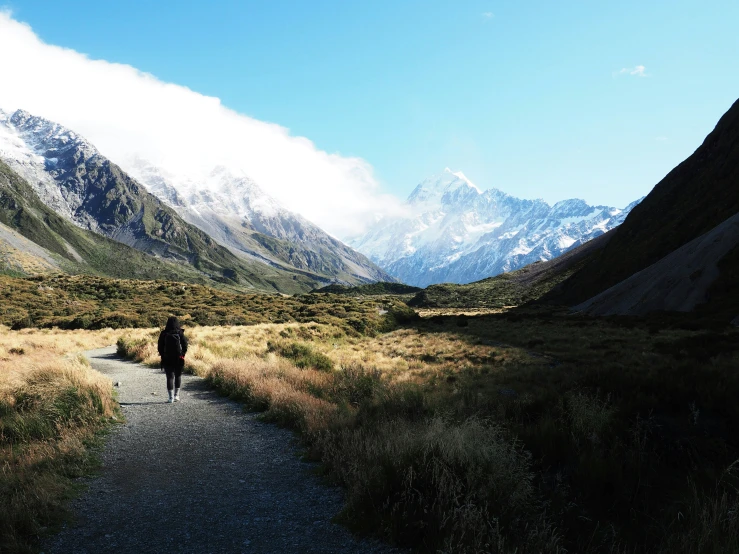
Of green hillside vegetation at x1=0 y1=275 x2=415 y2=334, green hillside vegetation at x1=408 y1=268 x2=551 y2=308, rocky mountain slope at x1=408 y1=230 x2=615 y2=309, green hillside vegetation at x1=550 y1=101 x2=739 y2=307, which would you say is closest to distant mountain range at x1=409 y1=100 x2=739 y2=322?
green hillside vegetation at x1=550 y1=101 x2=739 y2=307

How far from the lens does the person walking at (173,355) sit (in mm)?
12211

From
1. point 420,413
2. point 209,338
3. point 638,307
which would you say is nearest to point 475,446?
point 420,413

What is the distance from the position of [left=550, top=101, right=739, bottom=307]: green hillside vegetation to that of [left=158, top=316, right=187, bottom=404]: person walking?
6098cm

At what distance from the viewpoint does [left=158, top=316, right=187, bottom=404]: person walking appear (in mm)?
12211

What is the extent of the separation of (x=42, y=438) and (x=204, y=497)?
173 inches

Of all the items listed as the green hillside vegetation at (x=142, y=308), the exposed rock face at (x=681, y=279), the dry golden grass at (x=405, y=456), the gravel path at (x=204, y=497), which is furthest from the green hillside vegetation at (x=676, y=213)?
the gravel path at (x=204, y=497)

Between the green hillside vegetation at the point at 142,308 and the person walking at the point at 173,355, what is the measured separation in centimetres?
2798

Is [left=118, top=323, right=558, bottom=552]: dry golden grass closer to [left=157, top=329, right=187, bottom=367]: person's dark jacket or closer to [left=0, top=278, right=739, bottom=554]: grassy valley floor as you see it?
[left=0, top=278, right=739, bottom=554]: grassy valley floor

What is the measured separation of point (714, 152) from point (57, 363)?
92500 millimetres

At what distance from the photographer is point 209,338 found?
28.5 meters

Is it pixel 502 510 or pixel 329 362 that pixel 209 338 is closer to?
pixel 329 362

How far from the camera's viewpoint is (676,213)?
2630 inches

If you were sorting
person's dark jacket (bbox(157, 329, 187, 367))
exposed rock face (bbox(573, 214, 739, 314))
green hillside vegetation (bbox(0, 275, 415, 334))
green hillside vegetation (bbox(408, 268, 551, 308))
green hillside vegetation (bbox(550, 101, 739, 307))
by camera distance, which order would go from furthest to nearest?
green hillside vegetation (bbox(408, 268, 551, 308))
green hillside vegetation (bbox(550, 101, 739, 307))
green hillside vegetation (bbox(0, 275, 415, 334))
exposed rock face (bbox(573, 214, 739, 314))
person's dark jacket (bbox(157, 329, 187, 367))

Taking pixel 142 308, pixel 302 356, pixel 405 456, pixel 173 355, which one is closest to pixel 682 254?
pixel 302 356
